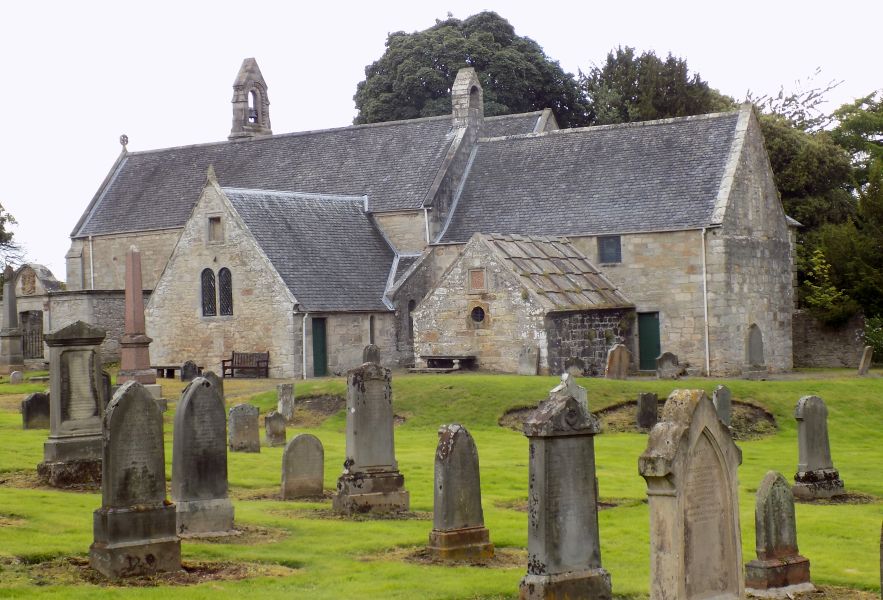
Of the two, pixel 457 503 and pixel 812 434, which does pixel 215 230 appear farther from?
pixel 457 503

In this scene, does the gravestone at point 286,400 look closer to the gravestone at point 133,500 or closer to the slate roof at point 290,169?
the slate roof at point 290,169

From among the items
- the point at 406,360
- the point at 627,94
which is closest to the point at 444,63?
the point at 627,94

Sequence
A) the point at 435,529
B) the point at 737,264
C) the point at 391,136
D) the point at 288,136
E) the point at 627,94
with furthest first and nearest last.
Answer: the point at 627,94, the point at 288,136, the point at 391,136, the point at 737,264, the point at 435,529

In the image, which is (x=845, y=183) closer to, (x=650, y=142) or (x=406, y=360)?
(x=650, y=142)

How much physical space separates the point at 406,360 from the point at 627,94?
84.9 feet

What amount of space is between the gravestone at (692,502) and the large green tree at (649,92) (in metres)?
50.7

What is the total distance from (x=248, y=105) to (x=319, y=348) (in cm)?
2173

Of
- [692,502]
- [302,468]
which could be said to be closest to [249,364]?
[302,468]

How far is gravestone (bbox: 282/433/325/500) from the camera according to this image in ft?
66.5

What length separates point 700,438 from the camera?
12469 millimetres

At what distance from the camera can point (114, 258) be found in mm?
55250

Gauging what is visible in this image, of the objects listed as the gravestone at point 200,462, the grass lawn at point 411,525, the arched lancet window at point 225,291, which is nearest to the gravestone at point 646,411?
the grass lawn at point 411,525

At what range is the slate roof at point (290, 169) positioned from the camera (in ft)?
163

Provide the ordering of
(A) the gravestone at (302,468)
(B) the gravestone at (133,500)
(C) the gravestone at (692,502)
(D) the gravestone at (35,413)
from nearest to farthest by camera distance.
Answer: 1. (C) the gravestone at (692,502)
2. (B) the gravestone at (133,500)
3. (A) the gravestone at (302,468)
4. (D) the gravestone at (35,413)
